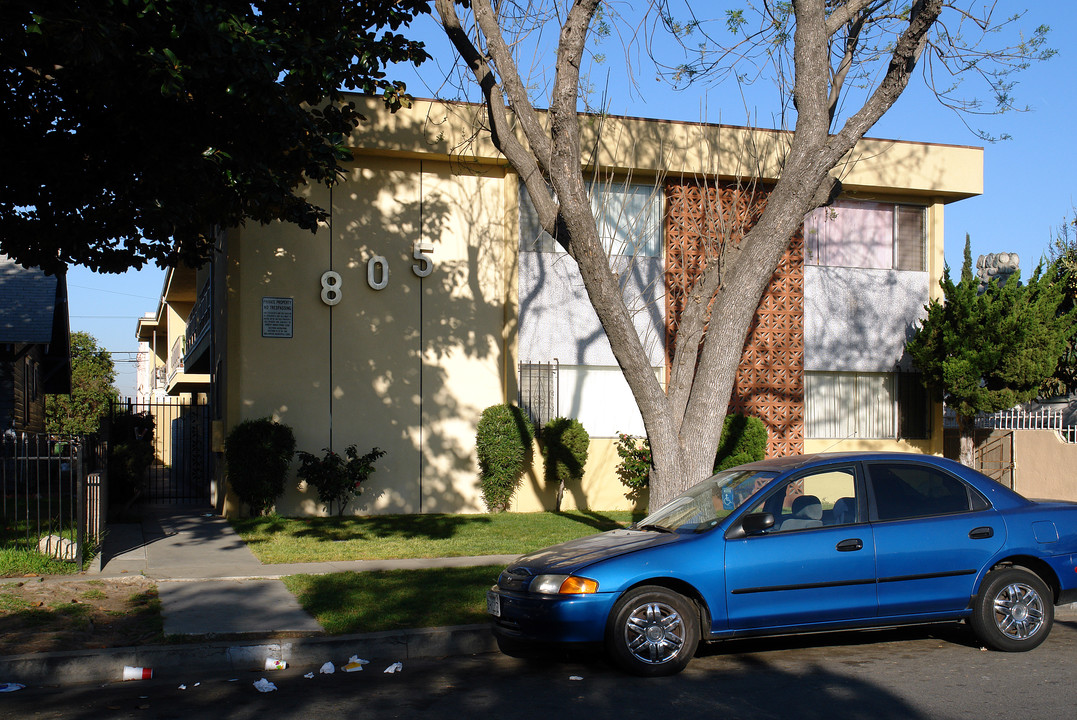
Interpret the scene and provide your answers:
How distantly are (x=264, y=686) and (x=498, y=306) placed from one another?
10.6 m

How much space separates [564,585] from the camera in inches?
259

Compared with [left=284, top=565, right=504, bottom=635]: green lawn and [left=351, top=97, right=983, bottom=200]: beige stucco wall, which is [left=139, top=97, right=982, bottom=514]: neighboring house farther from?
[left=284, top=565, right=504, bottom=635]: green lawn

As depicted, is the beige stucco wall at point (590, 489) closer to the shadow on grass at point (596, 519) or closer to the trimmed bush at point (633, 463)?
the trimmed bush at point (633, 463)

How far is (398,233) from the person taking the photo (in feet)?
52.7

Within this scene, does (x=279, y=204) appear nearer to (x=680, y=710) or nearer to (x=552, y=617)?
(x=552, y=617)

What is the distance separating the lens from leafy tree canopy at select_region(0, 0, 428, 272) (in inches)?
352

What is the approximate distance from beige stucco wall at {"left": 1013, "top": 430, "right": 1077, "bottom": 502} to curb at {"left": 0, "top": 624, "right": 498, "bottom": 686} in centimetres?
1349

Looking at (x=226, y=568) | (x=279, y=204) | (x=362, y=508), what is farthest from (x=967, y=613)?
(x=362, y=508)

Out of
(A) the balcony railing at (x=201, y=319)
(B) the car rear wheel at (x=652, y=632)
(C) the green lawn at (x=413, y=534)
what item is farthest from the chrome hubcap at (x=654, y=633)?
(A) the balcony railing at (x=201, y=319)

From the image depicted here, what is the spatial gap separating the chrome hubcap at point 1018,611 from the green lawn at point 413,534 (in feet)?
19.3

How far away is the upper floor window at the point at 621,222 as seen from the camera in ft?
54.4

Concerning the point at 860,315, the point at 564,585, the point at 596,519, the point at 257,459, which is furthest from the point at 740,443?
the point at 564,585

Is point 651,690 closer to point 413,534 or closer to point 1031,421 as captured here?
point 413,534

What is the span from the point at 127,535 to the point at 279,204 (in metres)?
5.36
